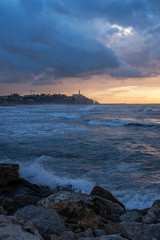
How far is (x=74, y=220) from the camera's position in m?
2.71

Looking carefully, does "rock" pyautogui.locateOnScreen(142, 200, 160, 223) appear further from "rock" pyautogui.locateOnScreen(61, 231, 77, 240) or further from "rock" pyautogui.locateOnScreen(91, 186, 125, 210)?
"rock" pyautogui.locateOnScreen(61, 231, 77, 240)

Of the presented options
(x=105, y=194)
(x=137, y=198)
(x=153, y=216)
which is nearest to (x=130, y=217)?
(x=153, y=216)

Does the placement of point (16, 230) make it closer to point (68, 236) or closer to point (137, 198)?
point (68, 236)

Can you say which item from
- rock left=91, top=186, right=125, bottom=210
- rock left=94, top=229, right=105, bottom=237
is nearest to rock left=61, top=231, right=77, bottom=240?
rock left=94, top=229, right=105, bottom=237

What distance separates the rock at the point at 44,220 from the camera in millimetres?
2230

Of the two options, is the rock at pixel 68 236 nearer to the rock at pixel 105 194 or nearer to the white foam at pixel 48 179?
the rock at pixel 105 194

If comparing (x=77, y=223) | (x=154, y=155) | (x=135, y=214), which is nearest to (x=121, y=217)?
(x=135, y=214)

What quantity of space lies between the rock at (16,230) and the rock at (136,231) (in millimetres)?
1129

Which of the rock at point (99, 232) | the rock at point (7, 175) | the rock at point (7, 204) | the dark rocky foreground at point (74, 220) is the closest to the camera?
the dark rocky foreground at point (74, 220)

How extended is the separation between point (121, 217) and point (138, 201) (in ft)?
5.32

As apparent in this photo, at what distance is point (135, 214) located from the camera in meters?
3.10

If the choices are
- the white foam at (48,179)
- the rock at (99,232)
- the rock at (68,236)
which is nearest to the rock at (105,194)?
the white foam at (48,179)

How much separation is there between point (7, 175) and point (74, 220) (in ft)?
8.97

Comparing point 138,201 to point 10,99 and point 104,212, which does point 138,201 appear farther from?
point 10,99
